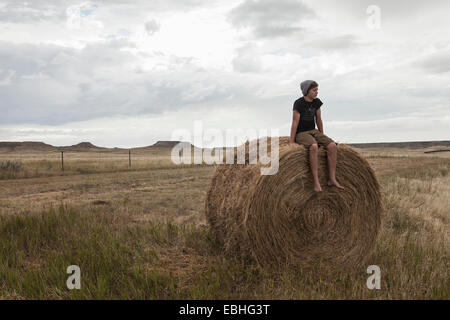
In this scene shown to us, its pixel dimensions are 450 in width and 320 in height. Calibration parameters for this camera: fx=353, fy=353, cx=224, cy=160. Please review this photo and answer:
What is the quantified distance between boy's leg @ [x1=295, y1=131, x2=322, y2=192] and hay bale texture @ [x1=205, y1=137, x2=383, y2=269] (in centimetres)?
12

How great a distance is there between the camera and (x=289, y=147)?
17.6 feet

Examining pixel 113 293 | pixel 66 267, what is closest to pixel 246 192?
pixel 113 293

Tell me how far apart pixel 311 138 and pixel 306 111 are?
45 centimetres

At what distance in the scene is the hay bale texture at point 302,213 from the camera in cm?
516

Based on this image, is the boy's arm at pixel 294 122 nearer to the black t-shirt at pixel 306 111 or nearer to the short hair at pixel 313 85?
the black t-shirt at pixel 306 111

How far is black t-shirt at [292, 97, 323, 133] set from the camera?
215 inches

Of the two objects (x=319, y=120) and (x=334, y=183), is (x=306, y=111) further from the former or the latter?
(x=334, y=183)

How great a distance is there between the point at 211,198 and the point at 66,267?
9.16 feet

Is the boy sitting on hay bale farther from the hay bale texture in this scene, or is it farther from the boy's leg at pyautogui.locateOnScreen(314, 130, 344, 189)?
the hay bale texture

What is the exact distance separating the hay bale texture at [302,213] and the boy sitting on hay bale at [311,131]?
146mm

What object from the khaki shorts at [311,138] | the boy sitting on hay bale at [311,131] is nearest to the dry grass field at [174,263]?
the boy sitting on hay bale at [311,131]

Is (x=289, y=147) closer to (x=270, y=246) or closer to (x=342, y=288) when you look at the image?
(x=270, y=246)

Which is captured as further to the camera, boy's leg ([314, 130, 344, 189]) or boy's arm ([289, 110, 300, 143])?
boy's arm ([289, 110, 300, 143])

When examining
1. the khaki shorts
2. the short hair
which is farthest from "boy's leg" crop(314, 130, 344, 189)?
the short hair
